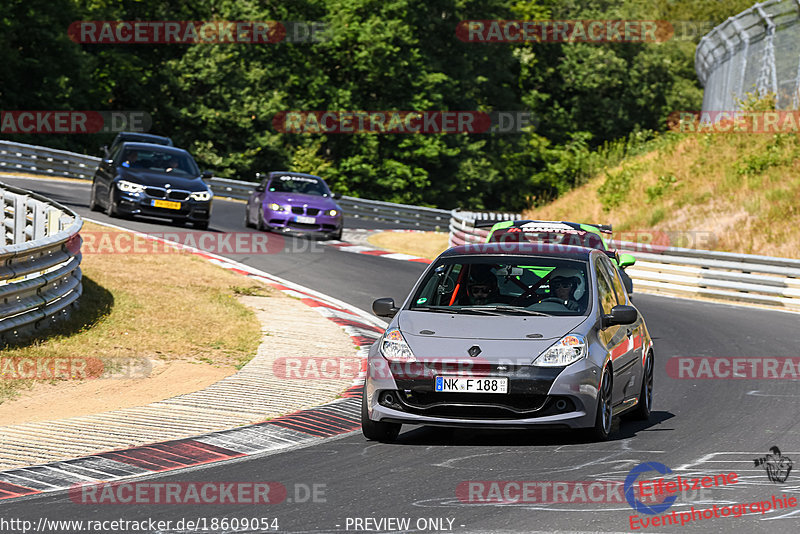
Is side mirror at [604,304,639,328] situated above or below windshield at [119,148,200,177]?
below

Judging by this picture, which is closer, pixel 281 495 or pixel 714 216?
pixel 281 495

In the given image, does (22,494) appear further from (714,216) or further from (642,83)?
(642,83)

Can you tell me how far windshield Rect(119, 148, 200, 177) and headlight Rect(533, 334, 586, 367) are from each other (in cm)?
1951

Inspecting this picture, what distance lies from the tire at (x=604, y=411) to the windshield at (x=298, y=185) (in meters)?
21.6

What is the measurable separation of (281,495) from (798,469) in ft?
11.6

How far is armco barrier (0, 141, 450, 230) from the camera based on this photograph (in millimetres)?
44312

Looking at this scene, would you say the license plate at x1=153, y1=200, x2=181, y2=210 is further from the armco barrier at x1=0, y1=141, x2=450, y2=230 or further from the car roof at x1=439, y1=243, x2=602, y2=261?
the armco barrier at x1=0, y1=141, x2=450, y2=230

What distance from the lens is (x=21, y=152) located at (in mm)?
44500

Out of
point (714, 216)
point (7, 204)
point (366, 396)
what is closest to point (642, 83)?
point (714, 216)

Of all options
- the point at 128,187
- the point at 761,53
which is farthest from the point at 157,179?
the point at 761,53

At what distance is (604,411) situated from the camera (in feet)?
30.3

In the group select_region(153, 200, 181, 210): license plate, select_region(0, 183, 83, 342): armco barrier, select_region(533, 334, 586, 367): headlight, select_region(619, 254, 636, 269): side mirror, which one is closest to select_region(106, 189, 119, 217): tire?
select_region(153, 200, 181, 210): license plate

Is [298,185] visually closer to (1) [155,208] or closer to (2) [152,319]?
(1) [155,208]

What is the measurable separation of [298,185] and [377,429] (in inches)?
869
